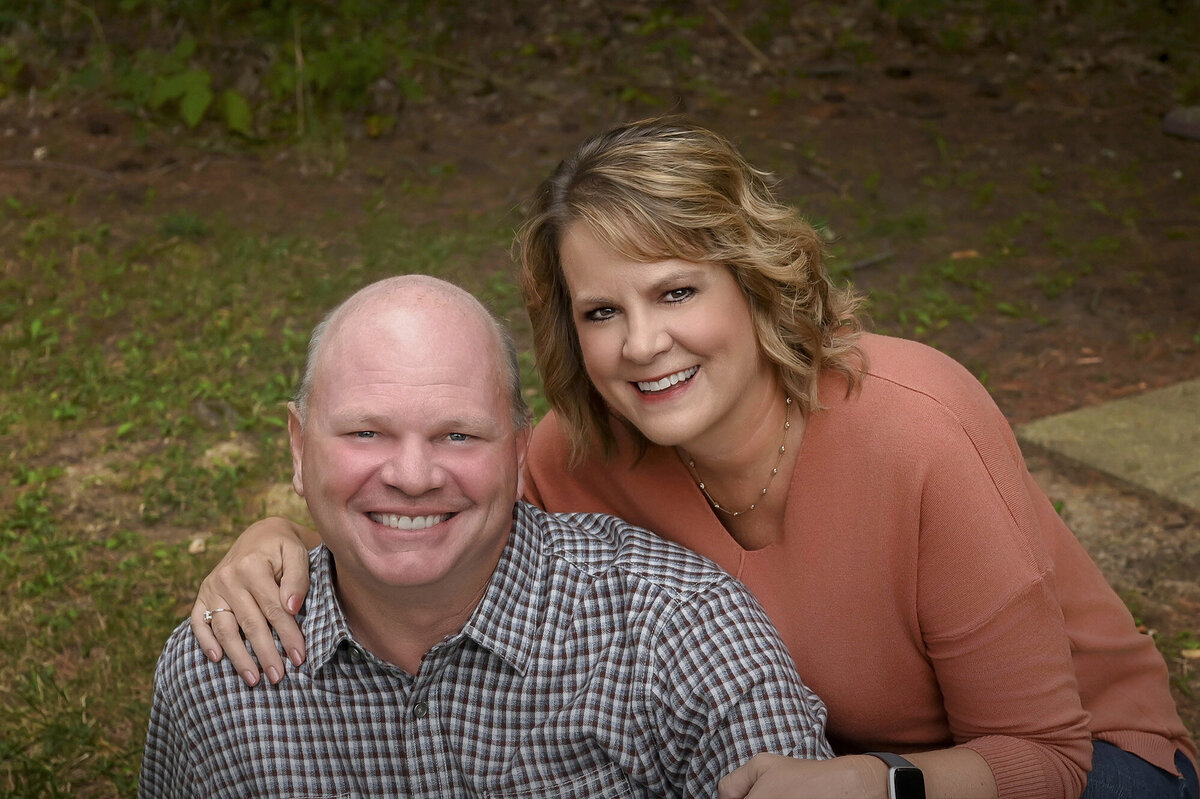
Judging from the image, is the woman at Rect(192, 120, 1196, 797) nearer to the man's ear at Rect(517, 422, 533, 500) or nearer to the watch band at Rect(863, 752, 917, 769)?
the watch band at Rect(863, 752, 917, 769)

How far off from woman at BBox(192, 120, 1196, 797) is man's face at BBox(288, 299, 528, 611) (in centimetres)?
30

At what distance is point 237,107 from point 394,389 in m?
5.58

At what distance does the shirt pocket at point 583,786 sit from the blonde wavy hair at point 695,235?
0.82 meters

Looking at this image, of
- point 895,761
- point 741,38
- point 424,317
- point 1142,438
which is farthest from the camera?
point 741,38

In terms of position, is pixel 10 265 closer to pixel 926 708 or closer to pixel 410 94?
pixel 410 94

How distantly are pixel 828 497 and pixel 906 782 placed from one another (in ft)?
1.91

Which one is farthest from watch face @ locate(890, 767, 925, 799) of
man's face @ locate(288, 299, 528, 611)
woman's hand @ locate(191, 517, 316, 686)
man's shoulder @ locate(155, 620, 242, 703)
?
man's shoulder @ locate(155, 620, 242, 703)

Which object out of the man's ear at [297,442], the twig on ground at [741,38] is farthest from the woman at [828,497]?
the twig on ground at [741,38]

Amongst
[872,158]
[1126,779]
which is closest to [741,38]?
[872,158]

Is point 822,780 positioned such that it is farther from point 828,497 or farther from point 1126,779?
point 1126,779

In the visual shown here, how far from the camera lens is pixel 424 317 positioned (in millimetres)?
2381

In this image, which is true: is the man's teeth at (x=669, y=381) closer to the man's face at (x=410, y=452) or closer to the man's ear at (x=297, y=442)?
the man's face at (x=410, y=452)

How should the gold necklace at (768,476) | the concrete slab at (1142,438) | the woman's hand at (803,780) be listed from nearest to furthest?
the woman's hand at (803,780) < the gold necklace at (768,476) < the concrete slab at (1142,438)

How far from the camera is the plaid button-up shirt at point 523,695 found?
2297 millimetres
